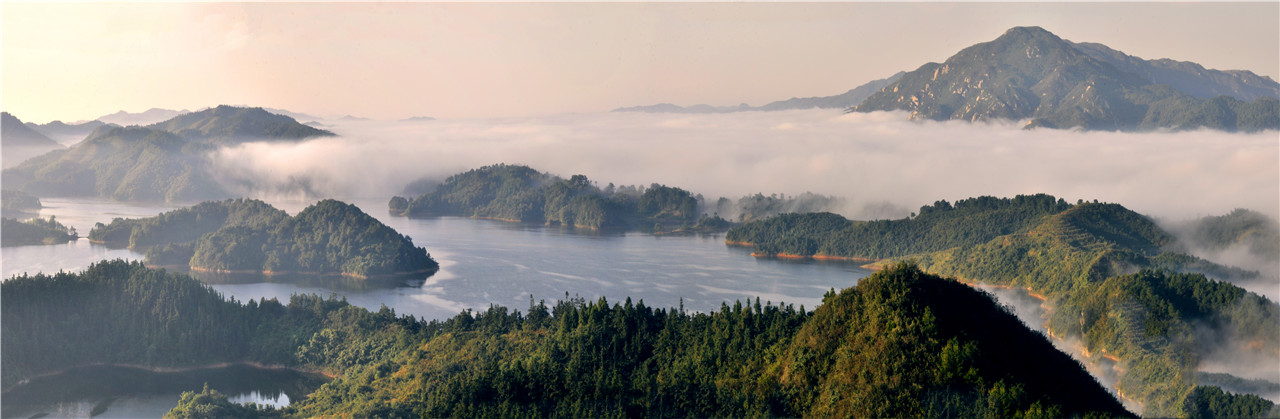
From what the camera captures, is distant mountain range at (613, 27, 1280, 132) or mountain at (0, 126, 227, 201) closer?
mountain at (0, 126, 227, 201)

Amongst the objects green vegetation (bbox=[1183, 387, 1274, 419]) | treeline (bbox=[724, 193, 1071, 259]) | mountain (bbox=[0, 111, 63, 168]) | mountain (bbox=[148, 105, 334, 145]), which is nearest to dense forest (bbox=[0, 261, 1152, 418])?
green vegetation (bbox=[1183, 387, 1274, 419])

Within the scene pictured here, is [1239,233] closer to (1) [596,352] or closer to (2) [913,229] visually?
(2) [913,229]

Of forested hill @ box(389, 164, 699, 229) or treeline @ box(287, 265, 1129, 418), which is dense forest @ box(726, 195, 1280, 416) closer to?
treeline @ box(287, 265, 1129, 418)

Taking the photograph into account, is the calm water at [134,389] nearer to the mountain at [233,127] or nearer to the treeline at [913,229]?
the treeline at [913,229]

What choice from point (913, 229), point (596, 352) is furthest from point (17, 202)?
point (596, 352)

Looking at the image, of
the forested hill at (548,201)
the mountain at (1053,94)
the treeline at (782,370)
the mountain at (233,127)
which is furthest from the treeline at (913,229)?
the mountain at (233,127)

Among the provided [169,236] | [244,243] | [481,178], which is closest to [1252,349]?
[244,243]

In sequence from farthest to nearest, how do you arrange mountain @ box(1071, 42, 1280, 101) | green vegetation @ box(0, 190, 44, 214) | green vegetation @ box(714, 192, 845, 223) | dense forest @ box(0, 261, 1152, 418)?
mountain @ box(1071, 42, 1280, 101), green vegetation @ box(714, 192, 845, 223), green vegetation @ box(0, 190, 44, 214), dense forest @ box(0, 261, 1152, 418)
